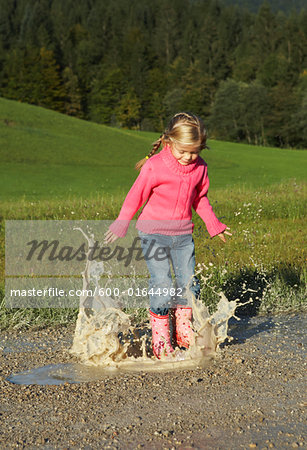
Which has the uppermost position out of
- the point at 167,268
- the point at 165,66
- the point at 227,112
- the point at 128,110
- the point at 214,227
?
the point at 165,66

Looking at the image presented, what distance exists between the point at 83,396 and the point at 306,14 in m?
81.1

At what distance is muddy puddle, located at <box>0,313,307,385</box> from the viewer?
4.25 m

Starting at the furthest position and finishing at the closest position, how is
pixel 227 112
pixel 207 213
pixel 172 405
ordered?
pixel 227 112 → pixel 207 213 → pixel 172 405

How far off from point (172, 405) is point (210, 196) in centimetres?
1125

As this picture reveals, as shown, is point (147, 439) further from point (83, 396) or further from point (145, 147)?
point (145, 147)

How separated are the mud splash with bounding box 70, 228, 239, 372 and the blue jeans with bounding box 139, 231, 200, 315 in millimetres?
114

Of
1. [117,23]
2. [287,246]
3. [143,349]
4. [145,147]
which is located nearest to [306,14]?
[117,23]

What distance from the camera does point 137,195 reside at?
4465mm

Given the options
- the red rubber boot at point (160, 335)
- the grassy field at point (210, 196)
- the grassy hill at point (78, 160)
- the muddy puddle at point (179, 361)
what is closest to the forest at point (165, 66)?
the grassy field at point (210, 196)

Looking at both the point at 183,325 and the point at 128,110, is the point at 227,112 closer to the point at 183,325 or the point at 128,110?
the point at 128,110

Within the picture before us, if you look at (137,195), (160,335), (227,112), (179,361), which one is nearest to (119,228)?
(137,195)

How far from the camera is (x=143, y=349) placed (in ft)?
14.6

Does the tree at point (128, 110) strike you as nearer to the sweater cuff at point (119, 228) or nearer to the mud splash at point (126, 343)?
the mud splash at point (126, 343)

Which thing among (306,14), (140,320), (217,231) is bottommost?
(140,320)
